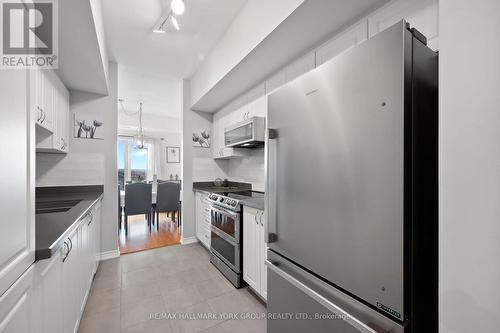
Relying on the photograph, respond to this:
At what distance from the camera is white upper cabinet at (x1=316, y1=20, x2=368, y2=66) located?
4.81ft

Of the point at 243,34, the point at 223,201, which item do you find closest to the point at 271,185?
the point at 223,201

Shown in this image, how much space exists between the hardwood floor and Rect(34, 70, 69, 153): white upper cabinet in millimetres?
1730

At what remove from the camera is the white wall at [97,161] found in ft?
8.87

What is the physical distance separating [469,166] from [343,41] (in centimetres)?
135

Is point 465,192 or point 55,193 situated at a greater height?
point 465,192

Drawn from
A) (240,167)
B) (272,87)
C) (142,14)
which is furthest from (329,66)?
(240,167)

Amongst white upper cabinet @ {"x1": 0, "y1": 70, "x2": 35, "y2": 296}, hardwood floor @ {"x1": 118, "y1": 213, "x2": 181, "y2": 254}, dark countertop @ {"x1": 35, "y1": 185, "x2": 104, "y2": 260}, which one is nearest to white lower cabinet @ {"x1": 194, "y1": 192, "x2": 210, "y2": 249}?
hardwood floor @ {"x1": 118, "y1": 213, "x2": 181, "y2": 254}

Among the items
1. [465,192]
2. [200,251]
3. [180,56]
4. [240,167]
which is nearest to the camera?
[465,192]

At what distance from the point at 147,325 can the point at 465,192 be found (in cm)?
214

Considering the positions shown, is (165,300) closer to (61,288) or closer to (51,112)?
(61,288)

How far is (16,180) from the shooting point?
727 millimetres

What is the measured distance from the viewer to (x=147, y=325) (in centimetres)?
167

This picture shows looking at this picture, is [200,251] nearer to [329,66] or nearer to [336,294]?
[336,294]

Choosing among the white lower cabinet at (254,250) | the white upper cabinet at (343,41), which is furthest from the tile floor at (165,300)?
the white upper cabinet at (343,41)
